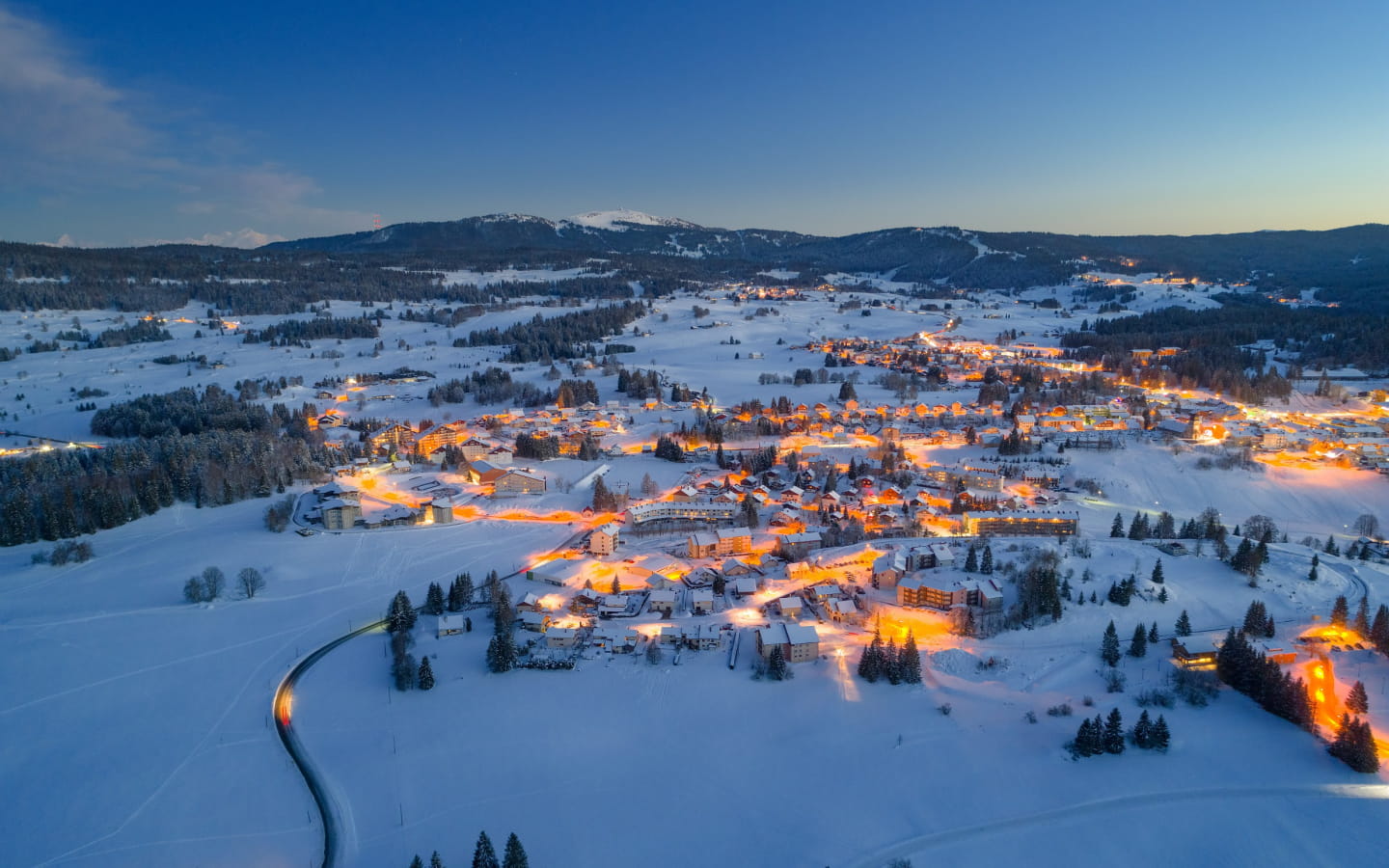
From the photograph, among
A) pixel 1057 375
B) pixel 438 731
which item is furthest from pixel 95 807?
pixel 1057 375

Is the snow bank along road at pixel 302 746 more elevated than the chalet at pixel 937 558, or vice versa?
the chalet at pixel 937 558

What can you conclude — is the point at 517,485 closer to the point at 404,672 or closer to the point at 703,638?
the point at 404,672

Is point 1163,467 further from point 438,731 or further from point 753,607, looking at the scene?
point 438,731

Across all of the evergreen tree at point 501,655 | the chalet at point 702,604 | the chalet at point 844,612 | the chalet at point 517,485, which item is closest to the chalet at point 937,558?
the chalet at point 844,612

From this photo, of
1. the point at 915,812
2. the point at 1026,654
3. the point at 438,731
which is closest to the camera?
the point at 915,812

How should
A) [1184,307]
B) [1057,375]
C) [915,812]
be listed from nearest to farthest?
[915,812] → [1057,375] → [1184,307]

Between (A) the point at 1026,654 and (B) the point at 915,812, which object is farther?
(A) the point at 1026,654

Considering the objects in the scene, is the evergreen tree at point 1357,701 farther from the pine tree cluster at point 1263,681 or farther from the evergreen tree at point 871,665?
the evergreen tree at point 871,665
